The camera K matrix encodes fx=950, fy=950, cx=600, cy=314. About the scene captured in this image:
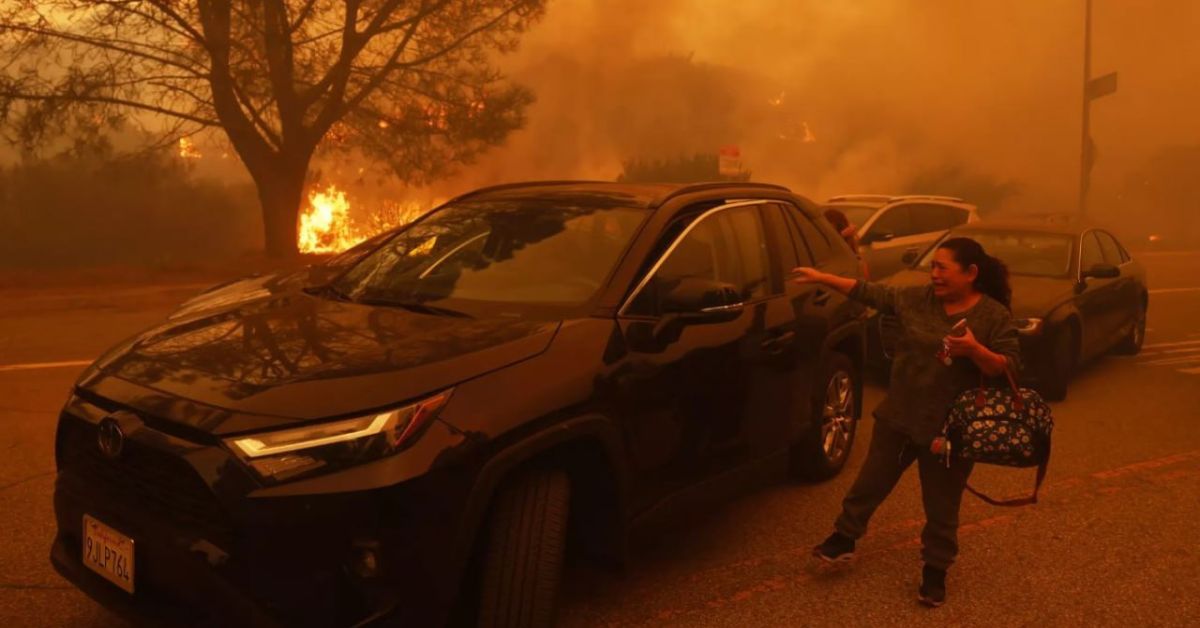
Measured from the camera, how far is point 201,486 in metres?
2.43

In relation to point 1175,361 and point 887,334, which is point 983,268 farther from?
point 1175,361

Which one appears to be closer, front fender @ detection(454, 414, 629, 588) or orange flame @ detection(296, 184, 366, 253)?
front fender @ detection(454, 414, 629, 588)

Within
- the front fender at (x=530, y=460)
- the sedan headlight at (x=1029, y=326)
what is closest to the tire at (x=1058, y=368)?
the sedan headlight at (x=1029, y=326)

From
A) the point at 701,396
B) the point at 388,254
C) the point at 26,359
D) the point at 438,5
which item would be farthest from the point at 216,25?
the point at 701,396

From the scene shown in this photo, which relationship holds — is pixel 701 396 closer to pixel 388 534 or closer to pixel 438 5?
pixel 388 534

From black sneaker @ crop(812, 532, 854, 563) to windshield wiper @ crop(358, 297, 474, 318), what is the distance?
1714 millimetres

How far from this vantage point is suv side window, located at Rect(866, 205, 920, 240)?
39.2 feet

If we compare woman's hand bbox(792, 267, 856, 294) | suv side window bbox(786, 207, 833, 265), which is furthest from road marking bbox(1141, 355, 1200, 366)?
woman's hand bbox(792, 267, 856, 294)

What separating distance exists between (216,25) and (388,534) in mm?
16946

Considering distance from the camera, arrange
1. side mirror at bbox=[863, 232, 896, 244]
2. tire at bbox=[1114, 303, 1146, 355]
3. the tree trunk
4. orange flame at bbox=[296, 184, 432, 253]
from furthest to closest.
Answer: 1. orange flame at bbox=[296, 184, 432, 253]
2. the tree trunk
3. side mirror at bbox=[863, 232, 896, 244]
4. tire at bbox=[1114, 303, 1146, 355]

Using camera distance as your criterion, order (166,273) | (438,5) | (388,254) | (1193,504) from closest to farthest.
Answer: (388,254) < (1193,504) < (166,273) < (438,5)

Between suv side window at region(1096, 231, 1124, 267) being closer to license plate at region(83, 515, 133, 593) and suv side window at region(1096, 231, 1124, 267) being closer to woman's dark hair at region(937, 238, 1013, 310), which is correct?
woman's dark hair at region(937, 238, 1013, 310)

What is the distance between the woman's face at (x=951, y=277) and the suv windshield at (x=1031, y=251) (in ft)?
14.9

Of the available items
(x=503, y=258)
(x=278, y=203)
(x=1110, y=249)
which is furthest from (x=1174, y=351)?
(x=278, y=203)
